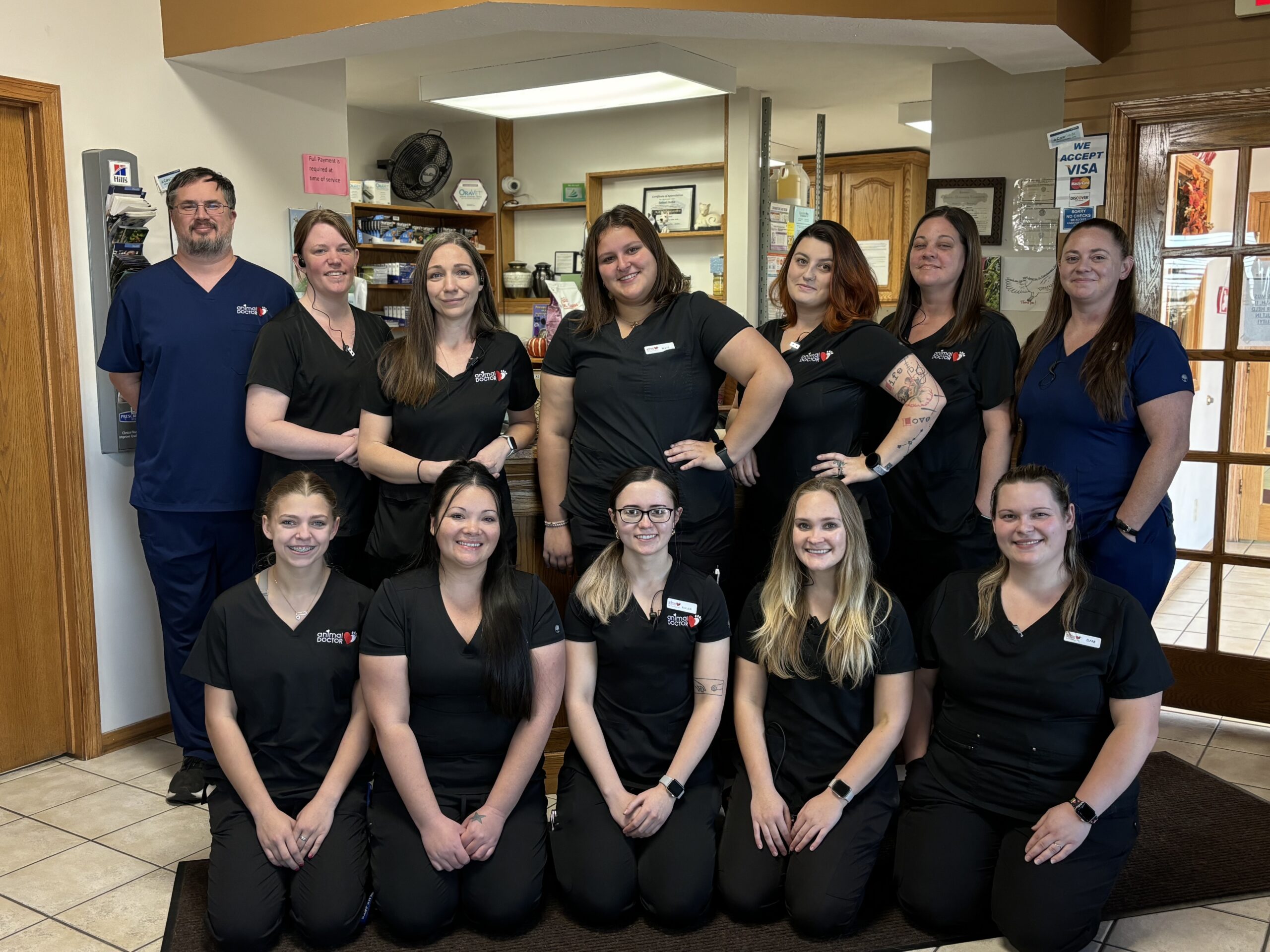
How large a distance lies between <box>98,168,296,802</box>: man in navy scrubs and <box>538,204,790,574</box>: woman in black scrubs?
978 millimetres

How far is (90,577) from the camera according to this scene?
339 centimetres

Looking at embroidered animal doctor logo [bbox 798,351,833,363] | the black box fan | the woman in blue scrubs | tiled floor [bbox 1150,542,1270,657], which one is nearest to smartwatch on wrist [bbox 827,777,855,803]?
the woman in blue scrubs

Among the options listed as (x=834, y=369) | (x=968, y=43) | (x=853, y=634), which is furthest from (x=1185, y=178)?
(x=853, y=634)

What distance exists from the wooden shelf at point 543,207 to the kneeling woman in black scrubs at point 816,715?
16.0 ft

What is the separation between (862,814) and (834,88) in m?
4.94

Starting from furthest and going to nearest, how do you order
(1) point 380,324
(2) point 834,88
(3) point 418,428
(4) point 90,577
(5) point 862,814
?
→ 1. (2) point 834,88
2. (4) point 90,577
3. (1) point 380,324
4. (3) point 418,428
5. (5) point 862,814

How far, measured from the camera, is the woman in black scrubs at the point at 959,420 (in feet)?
9.44

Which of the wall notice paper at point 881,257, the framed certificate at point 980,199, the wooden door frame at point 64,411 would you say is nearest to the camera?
the wooden door frame at point 64,411

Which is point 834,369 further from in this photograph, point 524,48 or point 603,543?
point 524,48

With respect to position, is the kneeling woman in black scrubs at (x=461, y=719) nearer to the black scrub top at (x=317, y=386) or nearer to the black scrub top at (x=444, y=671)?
the black scrub top at (x=444, y=671)

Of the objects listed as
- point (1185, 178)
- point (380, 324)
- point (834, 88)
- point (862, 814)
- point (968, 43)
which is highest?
point (834, 88)

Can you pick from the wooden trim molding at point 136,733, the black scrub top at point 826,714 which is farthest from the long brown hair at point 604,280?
the wooden trim molding at point 136,733

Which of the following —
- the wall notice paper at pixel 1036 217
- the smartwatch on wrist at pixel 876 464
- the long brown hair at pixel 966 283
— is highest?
the wall notice paper at pixel 1036 217

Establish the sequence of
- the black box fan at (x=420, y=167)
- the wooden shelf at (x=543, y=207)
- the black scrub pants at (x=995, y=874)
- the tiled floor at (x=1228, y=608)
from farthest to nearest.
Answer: the wooden shelf at (x=543, y=207) < the black box fan at (x=420, y=167) < the tiled floor at (x=1228, y=608) < the black scrub pants at (x=995, y=874)
